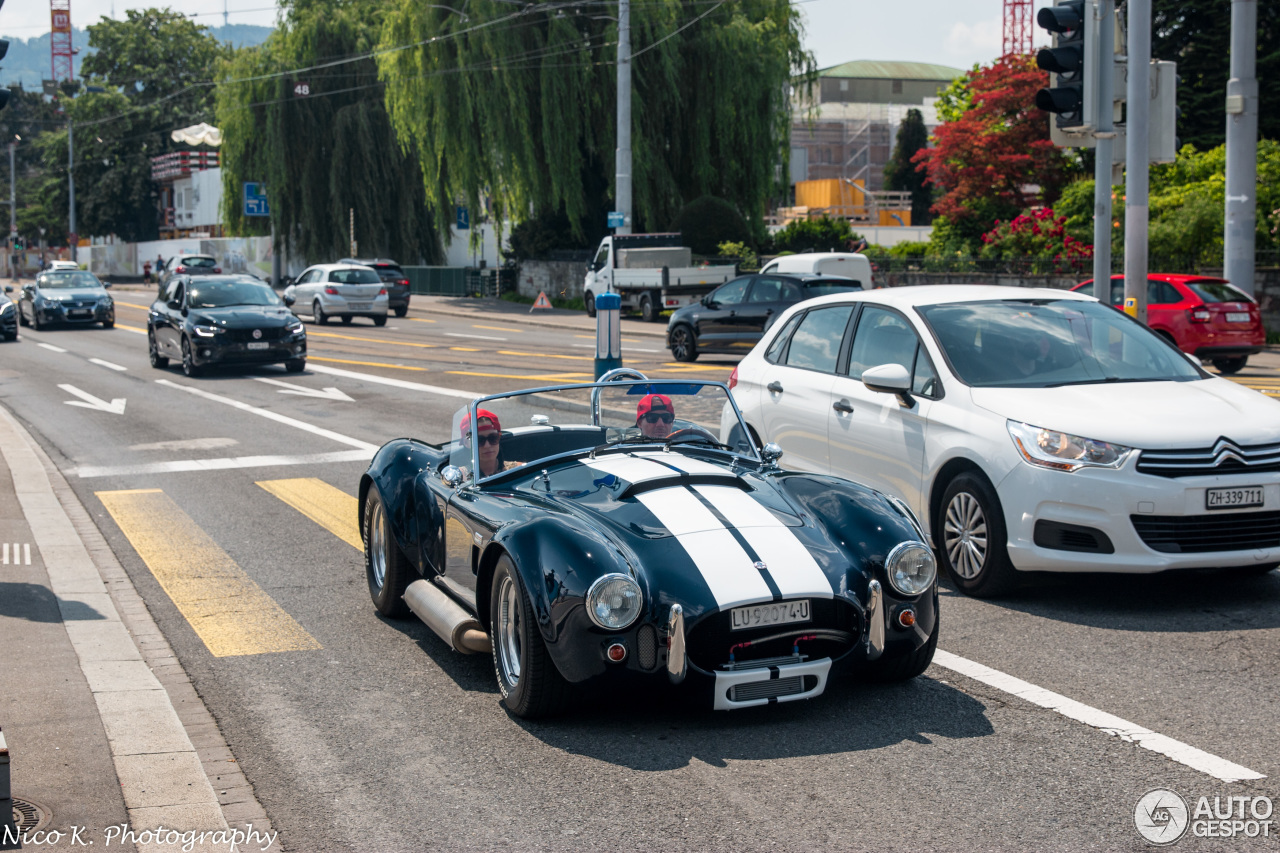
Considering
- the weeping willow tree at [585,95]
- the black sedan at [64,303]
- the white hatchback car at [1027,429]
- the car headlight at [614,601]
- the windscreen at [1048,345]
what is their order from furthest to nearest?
the weeping willow tree at [585,95] → the black sedan at [64,303] → the windscreen at [1048,345] → the white hatchback car at [1027,429] → the car headlight at [614,601]

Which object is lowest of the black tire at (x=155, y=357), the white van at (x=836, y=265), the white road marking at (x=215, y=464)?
the white road marking at (x=215, y=464)

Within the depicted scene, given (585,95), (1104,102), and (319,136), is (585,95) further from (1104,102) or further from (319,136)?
(1104,102)

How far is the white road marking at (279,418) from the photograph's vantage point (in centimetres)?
1411

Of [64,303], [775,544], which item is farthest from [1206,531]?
[64,303]

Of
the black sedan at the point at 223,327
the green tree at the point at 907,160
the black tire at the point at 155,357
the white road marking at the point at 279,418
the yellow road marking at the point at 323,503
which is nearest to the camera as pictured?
the yellow road marking at the point at 323,503

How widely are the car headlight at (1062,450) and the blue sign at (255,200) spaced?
48.9m

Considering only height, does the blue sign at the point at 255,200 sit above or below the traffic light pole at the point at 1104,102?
above

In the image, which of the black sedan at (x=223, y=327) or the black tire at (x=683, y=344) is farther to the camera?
the black tire at (x=683, y=344)

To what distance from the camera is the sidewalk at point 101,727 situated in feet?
13.9

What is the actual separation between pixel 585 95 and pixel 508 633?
37907 mm

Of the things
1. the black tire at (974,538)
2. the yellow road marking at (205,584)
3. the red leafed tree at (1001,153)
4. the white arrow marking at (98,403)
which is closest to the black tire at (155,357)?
the white arrow marking at (98,403)

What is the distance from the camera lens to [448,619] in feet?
19.2

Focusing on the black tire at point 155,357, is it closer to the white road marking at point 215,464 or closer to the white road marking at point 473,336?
the white road marking at point 473,336

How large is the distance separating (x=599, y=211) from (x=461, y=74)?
7.04m
